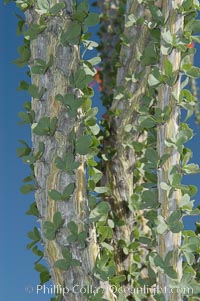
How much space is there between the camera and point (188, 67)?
1491mm

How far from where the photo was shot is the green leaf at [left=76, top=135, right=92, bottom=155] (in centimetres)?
147

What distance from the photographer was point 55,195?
1.48m

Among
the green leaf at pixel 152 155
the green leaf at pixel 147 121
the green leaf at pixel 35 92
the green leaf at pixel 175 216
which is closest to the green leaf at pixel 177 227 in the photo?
the green leaf at pixel 175 216

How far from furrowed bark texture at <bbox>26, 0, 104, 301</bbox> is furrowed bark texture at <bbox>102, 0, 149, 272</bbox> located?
0.58 meters

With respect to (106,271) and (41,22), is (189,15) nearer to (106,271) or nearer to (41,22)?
(41,22)

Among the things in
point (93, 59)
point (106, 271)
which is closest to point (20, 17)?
point (93, 59)

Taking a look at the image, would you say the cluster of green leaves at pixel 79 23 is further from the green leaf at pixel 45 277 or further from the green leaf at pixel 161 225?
the green leaf at pixel 45 277

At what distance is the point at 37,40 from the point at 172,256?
68 cm

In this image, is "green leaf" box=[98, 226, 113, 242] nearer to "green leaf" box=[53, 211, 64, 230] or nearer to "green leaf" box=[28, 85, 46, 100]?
"green leaf" box=[53, 211, 64, 230]

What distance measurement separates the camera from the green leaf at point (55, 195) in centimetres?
148

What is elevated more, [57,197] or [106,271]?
[57,197]

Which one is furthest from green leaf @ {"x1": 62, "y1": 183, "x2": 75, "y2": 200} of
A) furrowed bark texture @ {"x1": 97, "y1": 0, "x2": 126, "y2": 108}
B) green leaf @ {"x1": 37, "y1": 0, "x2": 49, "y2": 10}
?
furrowed bark texture @ {"x1": 97, "y1": 0, "x2": 126, "y2": 108}

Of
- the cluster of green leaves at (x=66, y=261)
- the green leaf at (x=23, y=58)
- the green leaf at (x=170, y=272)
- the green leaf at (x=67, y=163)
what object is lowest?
the green leaf at (x=170, y=272)

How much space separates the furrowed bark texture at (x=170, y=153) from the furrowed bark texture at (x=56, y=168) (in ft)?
0.63
